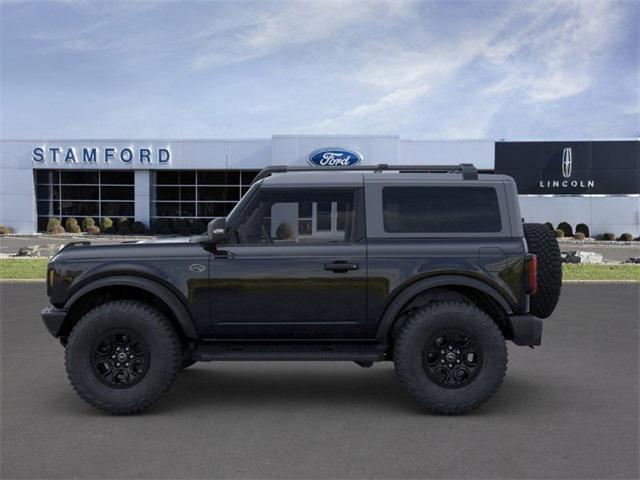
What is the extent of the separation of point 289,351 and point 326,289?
2.13ft

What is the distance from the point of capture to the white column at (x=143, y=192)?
43.9 meters

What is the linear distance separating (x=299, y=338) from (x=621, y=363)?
4148 mm

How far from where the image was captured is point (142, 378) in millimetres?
5707

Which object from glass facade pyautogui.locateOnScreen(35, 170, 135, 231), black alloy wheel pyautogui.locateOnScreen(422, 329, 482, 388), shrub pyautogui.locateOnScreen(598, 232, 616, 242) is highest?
glass facade pyautogui.locateOnScreen(35, 170, 135, 231)

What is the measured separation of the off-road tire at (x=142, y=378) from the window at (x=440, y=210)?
2201mm

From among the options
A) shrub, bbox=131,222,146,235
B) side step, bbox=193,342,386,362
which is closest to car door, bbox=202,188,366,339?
side step, bbox=193,342,386,362

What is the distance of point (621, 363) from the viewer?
775 centimetres

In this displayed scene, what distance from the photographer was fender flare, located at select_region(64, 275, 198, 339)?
5789mm

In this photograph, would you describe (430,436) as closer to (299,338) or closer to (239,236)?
(299,338)

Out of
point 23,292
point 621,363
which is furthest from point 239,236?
point 23,292

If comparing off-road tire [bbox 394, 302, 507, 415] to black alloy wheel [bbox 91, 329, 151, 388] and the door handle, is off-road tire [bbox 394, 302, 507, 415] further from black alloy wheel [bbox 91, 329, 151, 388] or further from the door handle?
black alloy wheel [bbox 91, 329, 151, 388]

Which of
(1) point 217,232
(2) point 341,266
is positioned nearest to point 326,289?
(2) point 341,266

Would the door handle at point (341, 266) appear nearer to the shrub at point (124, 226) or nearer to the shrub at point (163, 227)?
the shrub at point (163, 227)

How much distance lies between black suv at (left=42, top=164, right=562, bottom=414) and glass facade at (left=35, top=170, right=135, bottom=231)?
4065 centimetres
